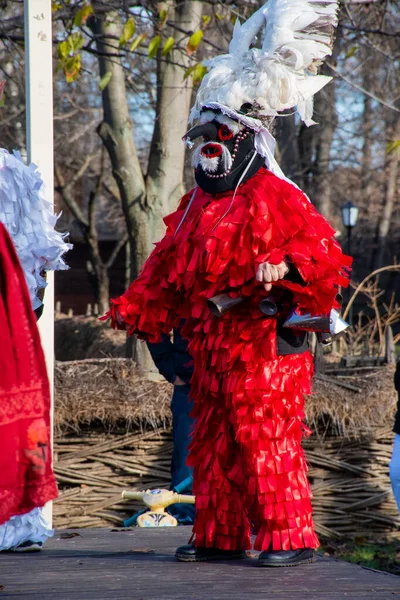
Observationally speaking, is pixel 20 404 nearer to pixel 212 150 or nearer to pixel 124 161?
pixel 212 150

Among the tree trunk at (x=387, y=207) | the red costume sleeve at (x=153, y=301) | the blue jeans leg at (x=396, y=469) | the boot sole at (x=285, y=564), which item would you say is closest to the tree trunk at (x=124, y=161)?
the blue jeans leg at (x=396, y=469)

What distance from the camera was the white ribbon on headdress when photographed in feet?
10.8

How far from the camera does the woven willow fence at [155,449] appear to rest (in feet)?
17.2

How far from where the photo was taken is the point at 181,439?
4520 millimetres

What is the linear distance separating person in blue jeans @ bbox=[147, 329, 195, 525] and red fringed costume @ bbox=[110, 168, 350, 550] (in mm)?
771

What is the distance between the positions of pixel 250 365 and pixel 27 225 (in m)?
1.03

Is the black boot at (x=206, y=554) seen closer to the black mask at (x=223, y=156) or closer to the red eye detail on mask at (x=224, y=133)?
the black mask at (x=223, y=156)

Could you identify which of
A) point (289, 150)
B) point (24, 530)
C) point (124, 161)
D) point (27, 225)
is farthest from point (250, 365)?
point (289, 150)

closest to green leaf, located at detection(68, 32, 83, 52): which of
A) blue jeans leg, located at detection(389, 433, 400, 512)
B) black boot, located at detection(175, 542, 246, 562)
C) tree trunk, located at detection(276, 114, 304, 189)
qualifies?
blue jeans leg, located at detection(389, 433, 400, 512)

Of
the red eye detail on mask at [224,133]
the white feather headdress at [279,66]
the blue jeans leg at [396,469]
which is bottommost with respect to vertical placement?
the blue jeans leg at [396,469]

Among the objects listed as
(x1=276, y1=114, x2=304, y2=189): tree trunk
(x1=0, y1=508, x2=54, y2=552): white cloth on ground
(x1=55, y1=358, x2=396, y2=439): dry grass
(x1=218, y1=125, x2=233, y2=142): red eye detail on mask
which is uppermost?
(x1=276, y1=114, x2=304, y2=189): tree trunk

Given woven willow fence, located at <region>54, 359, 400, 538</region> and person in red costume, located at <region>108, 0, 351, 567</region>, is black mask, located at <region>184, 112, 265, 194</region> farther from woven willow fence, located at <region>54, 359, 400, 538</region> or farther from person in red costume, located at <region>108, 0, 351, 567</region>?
woven willow fence, located at <region>54, 359, 400, 538</region>

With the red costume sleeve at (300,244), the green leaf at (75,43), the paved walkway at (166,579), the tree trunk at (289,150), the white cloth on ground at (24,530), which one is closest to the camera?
the paved walkway at (166,579)

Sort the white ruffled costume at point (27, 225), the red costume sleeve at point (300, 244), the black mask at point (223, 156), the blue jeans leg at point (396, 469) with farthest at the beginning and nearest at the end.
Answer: the blue jeans leg at point (396, 469), the white ruffled costume at point (27, 225), the black mask at point (223, 156), the red costume sleeve at point (300, 244)
